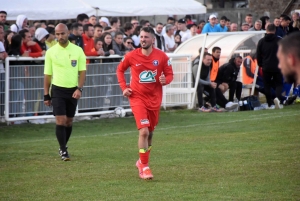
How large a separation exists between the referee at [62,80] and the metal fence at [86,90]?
14.1 ft

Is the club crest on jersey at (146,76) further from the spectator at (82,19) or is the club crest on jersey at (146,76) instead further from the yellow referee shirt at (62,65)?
the spectator at (82,19)

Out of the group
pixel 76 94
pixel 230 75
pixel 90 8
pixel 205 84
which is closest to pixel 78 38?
pixel 90 8

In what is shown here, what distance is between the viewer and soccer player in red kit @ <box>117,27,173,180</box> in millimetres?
10086

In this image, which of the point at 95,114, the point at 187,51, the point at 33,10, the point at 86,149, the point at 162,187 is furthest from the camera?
the point at 187,51

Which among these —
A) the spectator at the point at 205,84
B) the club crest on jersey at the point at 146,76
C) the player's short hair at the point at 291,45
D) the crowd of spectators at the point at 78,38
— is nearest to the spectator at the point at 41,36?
Answer: the crowd of spectators at the point at 78,38

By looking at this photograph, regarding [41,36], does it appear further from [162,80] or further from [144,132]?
[144,132]

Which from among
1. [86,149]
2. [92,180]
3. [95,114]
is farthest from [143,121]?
[95,114]

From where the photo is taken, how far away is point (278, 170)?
10250 mm

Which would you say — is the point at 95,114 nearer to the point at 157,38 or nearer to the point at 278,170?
the point at 157,38

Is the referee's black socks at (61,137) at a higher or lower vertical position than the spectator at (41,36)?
lower

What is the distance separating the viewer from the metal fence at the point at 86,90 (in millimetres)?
16016

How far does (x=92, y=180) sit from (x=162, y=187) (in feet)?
3.66

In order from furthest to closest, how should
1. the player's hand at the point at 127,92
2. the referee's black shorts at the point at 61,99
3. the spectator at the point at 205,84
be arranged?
the spectator at the point at 205,84, the referee's black shorts at the point at 61,99, the player's hand at the point at 127,92

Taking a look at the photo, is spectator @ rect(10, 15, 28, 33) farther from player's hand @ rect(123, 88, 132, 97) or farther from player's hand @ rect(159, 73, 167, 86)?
player's hand @ rect(159, 73, 167, 86)
